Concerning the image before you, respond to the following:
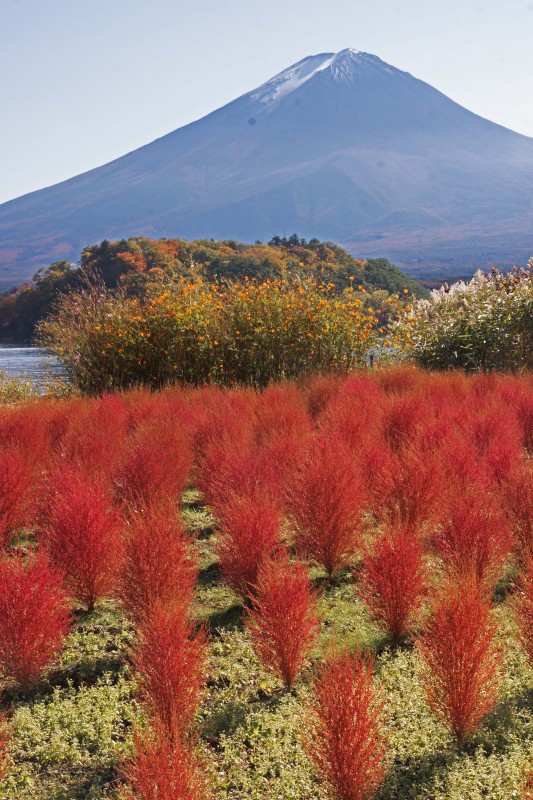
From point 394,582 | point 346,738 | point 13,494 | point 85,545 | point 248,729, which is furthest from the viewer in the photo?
point 13,494

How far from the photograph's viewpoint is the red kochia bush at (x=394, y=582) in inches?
143

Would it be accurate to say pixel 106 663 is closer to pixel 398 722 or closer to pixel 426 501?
pixel 398 722

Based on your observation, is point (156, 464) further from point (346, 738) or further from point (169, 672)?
point (346, 738)

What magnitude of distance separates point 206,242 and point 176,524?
4455 centimetres

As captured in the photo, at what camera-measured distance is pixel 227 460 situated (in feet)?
17.4

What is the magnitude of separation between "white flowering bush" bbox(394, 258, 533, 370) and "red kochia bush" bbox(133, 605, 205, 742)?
899cm

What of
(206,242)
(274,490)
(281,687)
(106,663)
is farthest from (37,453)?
(206,242)

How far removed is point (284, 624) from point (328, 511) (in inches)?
50.8

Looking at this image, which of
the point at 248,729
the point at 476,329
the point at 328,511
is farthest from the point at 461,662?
the point at 476,329

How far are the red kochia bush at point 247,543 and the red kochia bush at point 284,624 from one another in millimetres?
639

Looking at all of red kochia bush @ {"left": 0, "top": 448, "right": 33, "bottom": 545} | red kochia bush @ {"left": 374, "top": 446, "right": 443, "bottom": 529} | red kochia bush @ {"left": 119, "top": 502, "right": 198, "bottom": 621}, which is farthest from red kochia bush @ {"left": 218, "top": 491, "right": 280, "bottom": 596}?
red kochia bush @ {"left": 0, "top": 448, "right": 33, "bottom": 545}

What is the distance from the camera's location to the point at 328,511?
4426 millimetres

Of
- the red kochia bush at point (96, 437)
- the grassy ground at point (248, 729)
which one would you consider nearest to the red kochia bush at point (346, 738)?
the grassy ground at point (248, 729)

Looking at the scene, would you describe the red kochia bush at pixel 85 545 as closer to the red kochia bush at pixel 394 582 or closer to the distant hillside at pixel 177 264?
the red kochia bush at pixel 394 582
